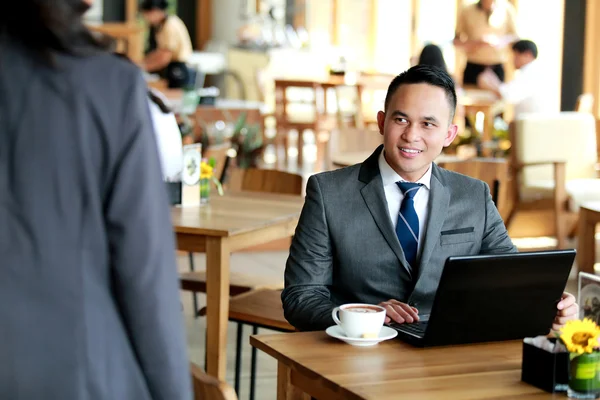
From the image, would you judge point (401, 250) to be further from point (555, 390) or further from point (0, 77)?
point (0, 77)

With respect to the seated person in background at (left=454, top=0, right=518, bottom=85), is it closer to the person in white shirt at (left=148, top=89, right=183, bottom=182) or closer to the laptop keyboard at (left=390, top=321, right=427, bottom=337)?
the person in white shirt at (left=148, top=89, right=183, bottom=182)

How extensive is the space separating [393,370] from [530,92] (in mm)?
6247

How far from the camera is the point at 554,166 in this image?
20.2ft

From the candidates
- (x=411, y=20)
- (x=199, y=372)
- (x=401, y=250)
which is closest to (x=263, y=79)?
(x=411, y=20)

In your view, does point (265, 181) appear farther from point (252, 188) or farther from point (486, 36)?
point (486, 36)

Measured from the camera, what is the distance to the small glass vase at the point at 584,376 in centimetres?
168

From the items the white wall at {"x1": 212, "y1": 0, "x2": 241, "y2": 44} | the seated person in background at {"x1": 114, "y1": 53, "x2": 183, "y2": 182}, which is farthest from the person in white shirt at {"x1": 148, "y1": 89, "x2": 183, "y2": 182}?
the white wall at {"x1": 212, "y1": 0, "x2": 241, "y2": 44}

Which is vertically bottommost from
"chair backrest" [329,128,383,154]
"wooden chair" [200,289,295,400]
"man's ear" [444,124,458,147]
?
"wooden chair" [200,289,295,400]

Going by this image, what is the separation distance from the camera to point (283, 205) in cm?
378

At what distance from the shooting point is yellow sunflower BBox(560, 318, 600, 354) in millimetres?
1698

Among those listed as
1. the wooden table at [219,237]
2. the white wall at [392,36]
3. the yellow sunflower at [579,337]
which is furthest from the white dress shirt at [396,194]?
the white wall at [392,36]

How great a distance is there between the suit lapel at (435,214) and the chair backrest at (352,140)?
3.31 m

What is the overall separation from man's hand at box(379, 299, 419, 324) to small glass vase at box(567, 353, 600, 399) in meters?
0.45

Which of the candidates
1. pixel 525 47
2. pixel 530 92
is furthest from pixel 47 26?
pixel 525 47
